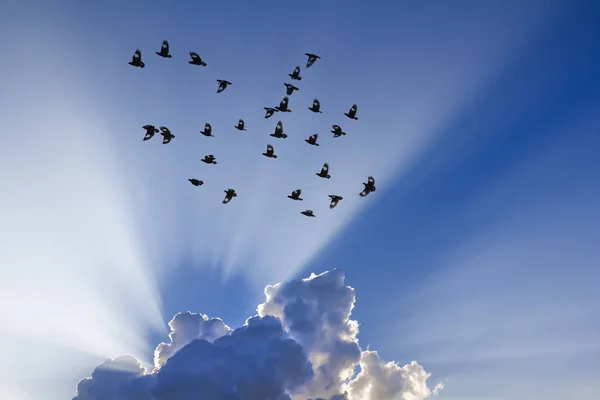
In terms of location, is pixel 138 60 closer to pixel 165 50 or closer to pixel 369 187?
pixel 165 50

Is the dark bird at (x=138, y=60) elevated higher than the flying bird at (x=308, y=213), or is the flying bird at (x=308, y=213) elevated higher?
the dark bird at (x=138, y=60)

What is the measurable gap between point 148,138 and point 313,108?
3204cm

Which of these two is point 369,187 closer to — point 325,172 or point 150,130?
point 325,172

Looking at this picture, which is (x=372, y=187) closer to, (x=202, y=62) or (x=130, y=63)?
(x=202, y=62)

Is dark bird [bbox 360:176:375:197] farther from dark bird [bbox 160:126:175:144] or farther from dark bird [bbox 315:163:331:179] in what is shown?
dark bird [bbox 160:126:175:144]

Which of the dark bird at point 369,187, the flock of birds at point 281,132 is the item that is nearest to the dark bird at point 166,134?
the flock of birds at point 281,132

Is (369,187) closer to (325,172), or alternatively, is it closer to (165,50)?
(325,172)

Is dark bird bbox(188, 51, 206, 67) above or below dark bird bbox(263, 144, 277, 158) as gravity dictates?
above

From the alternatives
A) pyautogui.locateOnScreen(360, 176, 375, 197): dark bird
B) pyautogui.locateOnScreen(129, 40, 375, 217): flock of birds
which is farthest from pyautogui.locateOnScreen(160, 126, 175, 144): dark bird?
pyautogui.locateOnScreen(360, 176, 375, 197): dark bird

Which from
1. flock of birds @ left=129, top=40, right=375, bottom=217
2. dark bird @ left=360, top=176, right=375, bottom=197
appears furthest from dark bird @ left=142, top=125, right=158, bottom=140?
dark bird @ left=360, top=176, right=375, bottom=197

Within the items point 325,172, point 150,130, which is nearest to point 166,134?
point 150,130

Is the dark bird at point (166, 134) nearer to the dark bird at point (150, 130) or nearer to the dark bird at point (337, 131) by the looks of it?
the dark bird at point (150, 130)

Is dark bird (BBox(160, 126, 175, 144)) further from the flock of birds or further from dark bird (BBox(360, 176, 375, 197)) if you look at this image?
dark bird (BBox(360, 176, 375, 197))

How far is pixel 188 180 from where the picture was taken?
10350cm
